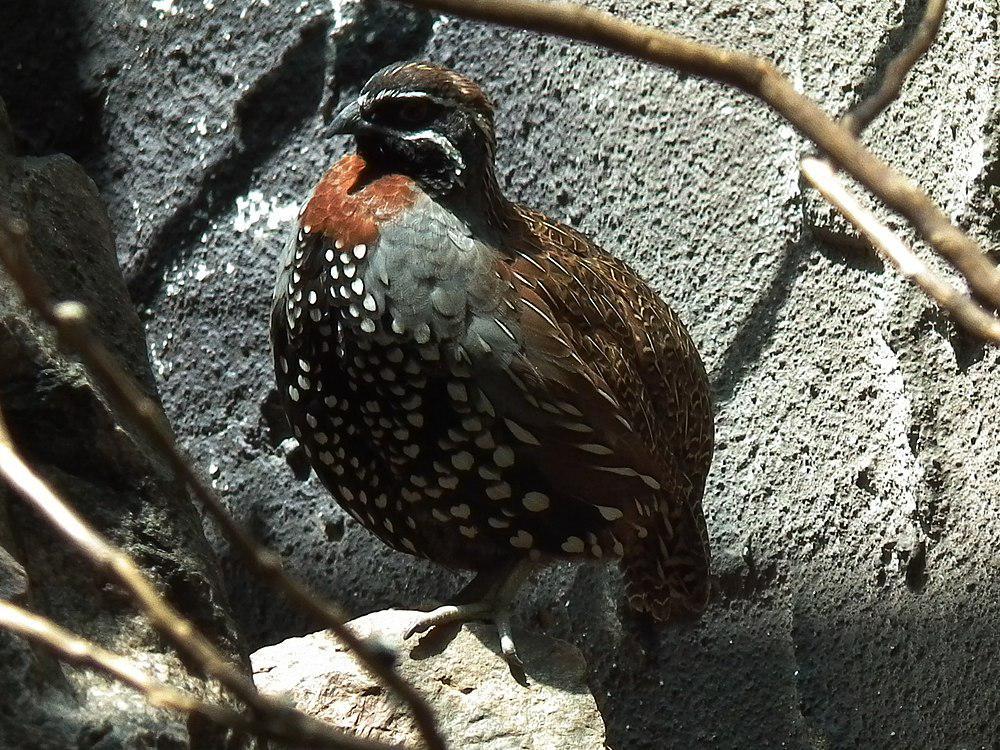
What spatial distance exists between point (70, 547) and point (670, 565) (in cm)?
141

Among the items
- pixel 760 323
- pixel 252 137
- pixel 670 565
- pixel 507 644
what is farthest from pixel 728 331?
pixel 252 137

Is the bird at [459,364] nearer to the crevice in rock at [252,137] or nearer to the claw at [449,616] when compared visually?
the claw at [449,616]

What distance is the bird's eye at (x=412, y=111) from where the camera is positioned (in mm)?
2615

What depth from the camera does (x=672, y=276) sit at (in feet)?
11.1

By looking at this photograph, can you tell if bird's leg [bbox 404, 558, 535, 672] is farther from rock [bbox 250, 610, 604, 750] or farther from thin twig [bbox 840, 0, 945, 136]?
thin twig [bbox 840, 0, 945, 136]

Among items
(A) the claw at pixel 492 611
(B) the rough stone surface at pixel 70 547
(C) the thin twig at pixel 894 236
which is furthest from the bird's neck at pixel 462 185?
(C) the thin twig at pixel 894 236

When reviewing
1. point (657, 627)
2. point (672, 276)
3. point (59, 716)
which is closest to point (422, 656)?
point (657, 627)

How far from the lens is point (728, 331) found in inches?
130

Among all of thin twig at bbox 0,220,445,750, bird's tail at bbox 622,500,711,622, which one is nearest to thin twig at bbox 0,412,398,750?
thin twig at bbox 0,220,445,750

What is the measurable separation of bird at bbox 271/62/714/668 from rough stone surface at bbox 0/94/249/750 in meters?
0.41

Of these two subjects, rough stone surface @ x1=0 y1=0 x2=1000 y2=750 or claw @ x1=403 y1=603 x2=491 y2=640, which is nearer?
claw @ x1=403 y1=603 x2=491 y2=640

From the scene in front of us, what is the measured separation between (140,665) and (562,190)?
1918mm

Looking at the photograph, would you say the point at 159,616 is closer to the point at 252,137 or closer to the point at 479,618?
the point at 479,618

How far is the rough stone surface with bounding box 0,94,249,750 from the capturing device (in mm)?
1725
